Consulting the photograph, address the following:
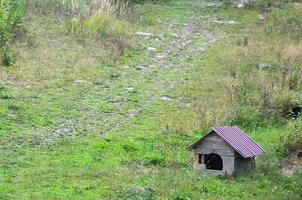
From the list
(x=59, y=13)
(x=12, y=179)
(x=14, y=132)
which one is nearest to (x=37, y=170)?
(x=12, y=179)

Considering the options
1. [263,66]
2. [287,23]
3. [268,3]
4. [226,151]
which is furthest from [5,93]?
[268,3]

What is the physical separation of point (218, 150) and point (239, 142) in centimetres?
43

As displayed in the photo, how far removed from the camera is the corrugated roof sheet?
11.3m

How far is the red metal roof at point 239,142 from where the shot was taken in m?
11.3

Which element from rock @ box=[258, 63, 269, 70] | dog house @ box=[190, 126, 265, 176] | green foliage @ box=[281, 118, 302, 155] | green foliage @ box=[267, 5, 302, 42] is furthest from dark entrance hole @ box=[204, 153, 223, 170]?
green foliage @ box=[267, 5, 302, 42]

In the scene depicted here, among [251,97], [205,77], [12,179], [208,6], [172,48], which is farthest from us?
[208,6]

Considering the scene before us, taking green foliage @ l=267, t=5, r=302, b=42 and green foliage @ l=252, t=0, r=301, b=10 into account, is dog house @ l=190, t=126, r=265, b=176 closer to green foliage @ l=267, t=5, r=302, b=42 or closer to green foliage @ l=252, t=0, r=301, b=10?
green foliage @ l=267, t=5, r=302, b=42

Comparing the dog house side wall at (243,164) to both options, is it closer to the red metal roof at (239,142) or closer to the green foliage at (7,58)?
the red metal roof at (239,142)

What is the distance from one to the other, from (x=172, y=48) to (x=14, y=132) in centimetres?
1135

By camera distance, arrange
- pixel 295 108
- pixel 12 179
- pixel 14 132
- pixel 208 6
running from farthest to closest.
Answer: pixel 208 6 < pixel 295 108 < pixel 14 132 < pixel 12 179

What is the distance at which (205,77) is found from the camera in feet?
66.2

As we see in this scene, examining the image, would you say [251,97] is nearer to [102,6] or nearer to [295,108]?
[295,108]

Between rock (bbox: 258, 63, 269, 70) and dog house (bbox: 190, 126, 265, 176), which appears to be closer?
dog house (bbox: 190, 126, 265, 176)

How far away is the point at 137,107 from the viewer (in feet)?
55.6
